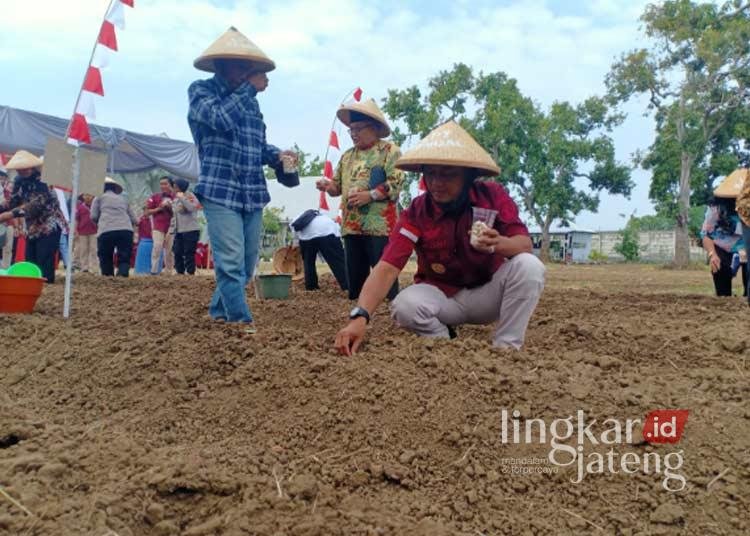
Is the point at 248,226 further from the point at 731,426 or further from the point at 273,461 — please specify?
the point at 731,426

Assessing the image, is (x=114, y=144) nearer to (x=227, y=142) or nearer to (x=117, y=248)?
(x=117, y=248)

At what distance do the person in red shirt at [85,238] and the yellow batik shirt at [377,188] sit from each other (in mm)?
6986

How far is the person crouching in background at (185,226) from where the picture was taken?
940 cm

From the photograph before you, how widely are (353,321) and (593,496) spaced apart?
1282mm

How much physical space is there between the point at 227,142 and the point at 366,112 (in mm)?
1397

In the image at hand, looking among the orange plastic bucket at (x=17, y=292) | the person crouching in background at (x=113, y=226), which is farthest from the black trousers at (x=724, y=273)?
the person crouching in background at (x=113, y=226)

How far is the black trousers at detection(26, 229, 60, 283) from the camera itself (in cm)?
685

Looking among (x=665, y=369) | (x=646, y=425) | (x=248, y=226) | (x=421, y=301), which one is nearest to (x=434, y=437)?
(x=646, y=425)

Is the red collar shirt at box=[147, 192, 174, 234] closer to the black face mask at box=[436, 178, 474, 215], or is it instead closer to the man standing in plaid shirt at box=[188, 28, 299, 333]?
the man standing in plaid shirt at box=[188, 28, 299, 333]

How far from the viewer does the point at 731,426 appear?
84.4 inches

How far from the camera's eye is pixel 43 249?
687 centimetres

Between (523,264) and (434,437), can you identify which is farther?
(523,264)

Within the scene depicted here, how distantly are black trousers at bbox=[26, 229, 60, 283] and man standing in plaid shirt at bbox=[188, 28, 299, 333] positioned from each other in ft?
12.9

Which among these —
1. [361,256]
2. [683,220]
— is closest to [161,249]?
[361,256]
